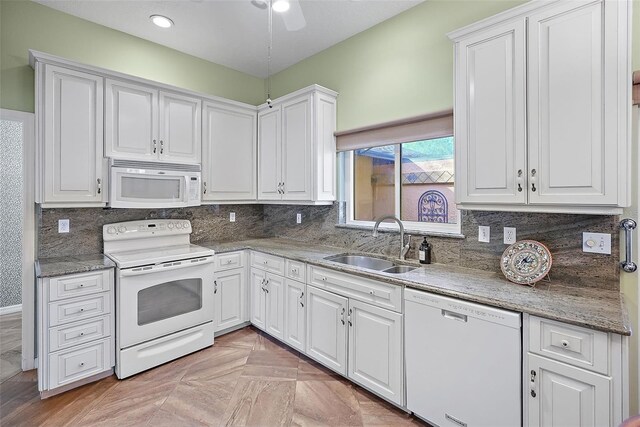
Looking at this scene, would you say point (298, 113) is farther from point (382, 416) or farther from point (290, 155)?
point (382, 416)

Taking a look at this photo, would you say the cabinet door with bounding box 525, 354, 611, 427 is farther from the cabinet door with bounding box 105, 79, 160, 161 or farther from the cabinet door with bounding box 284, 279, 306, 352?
the cabinet door with bounding box 105, 79, 160, 161

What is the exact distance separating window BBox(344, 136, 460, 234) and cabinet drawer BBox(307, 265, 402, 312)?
→ 75cm

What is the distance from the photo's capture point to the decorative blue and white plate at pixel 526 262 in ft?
5.74

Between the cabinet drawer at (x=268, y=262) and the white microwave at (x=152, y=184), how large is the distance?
0.80 metres

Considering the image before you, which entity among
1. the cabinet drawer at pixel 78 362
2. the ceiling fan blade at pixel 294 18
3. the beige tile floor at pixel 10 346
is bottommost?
the beige tile floor at pixel 10 346

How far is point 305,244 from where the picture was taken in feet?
11.0

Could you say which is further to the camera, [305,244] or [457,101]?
[305,244]

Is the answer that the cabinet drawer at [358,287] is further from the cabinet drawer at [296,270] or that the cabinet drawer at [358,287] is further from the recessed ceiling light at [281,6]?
the recessed ceiling light at [281,6]

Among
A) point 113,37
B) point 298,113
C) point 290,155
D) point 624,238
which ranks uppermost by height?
point 113,37

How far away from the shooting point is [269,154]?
341 centimetres

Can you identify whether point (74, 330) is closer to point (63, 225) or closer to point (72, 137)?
point (63, 225)

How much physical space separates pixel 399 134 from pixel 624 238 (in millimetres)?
1554

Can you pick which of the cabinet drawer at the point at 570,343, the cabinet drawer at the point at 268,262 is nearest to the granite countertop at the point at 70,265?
the cabinet drawer at the point at 268,262

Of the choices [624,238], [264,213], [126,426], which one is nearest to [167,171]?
[264,213]
